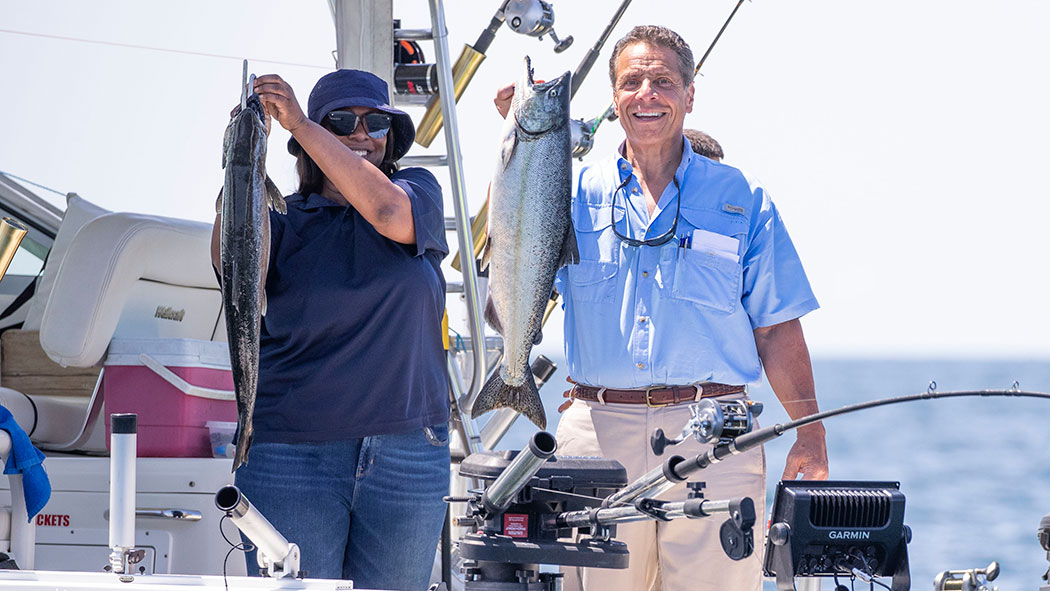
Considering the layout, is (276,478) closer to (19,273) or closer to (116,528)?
(116,528)

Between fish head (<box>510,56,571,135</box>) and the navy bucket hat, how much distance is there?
1.42 ft

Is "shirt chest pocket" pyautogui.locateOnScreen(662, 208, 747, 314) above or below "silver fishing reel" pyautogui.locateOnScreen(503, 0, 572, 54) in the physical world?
below

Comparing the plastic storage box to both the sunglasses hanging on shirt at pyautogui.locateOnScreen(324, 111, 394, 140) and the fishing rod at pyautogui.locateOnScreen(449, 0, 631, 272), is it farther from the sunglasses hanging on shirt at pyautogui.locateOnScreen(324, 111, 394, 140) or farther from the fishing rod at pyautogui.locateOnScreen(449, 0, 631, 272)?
the sunglasses hanging on shirt at pyautogui.locateOnScreen(324, 111, 394, 140)

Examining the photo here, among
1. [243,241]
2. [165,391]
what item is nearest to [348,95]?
[243,241]

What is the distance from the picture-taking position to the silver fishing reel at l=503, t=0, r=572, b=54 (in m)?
4.34

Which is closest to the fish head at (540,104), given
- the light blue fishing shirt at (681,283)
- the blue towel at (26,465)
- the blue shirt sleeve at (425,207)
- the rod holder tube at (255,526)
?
the blue shirt sleeve at (425,207)

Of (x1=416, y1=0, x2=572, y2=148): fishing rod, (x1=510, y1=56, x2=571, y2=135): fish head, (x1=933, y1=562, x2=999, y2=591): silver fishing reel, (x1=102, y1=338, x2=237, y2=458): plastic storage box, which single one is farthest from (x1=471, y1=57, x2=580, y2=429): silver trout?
(x1=416, y1=0, x2=572, y2=148): fishing rod

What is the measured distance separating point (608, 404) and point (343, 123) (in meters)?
1.00

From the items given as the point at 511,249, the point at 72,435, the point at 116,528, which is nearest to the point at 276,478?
the point at 116,528

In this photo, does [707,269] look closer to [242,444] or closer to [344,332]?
[344,332]

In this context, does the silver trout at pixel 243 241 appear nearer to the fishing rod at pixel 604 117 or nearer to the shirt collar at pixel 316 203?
the shirt collar at pixel 316 203

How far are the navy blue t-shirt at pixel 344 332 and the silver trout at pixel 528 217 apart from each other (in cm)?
21

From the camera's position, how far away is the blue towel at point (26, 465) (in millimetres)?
3041

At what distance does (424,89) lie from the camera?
13.9ft
